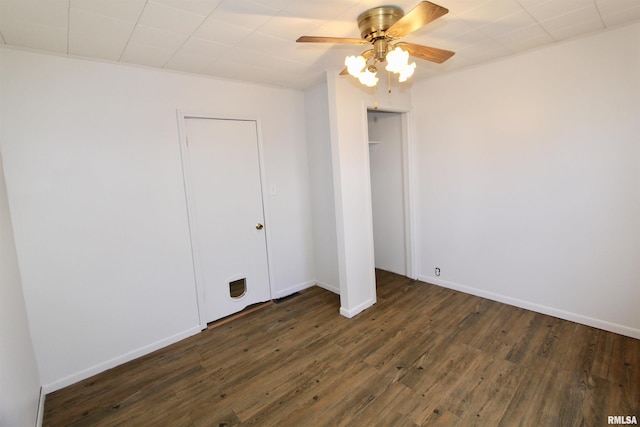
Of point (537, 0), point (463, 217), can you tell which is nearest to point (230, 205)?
point (463, 217)

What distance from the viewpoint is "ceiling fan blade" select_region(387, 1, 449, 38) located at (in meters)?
1.40

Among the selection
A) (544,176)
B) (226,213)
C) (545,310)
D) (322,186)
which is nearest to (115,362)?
(226,213)

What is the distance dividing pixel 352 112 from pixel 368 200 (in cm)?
90

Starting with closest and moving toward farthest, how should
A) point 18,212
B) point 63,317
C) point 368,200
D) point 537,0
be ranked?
point 537,0
point 18,212
point 63,317
point 368,200

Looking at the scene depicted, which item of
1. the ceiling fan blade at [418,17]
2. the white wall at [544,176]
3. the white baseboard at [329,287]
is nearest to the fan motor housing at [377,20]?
the ceiling fan blade at [418,17]

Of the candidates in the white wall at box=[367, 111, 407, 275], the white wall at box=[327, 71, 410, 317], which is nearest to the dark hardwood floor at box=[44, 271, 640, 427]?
the white wall at box=[327, 71, 410, 317]

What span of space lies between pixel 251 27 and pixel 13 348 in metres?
2.28

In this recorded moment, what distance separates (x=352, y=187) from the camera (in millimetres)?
3152

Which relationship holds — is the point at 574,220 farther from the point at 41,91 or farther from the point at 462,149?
the point at 41,91

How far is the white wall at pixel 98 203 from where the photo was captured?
220 centimetres

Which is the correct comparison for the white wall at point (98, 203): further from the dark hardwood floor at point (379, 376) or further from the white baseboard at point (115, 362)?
the dark hardwood floor at point (379, 376)

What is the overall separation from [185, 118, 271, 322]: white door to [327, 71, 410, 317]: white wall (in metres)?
0.92

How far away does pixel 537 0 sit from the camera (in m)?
1.91

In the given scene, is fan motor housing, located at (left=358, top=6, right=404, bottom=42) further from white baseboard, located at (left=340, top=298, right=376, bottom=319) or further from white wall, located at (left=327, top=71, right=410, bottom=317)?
white baseboard, located at (left=340, top=298, right=376, bottom=319)
